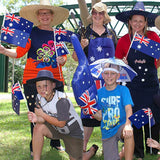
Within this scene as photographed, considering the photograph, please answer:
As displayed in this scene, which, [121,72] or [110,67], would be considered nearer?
[110,67]

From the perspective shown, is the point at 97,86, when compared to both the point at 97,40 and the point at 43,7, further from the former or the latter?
the point at 43,7

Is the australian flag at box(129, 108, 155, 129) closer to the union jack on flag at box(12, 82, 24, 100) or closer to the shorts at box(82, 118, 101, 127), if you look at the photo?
the shorts at box(82, 118, 101, 127)

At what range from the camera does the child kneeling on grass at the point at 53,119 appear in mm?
3404

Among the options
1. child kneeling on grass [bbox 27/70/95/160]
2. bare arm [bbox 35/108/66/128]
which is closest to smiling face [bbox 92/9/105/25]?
child kneeling on grass [bbox 27/70/95/160]

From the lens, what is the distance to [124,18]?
4.21 m

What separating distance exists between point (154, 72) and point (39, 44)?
1.57m

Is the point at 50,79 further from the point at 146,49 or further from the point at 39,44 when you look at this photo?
the point at 146,49

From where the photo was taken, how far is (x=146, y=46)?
12.8ft

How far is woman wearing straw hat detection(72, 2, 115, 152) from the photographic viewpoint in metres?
3.97

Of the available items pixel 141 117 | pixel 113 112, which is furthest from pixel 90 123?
pixel 141 117

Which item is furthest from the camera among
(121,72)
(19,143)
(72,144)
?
(19,143)

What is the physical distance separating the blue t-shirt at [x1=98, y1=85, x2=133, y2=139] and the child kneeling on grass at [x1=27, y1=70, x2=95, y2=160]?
317mm

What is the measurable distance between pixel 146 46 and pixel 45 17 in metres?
1.39

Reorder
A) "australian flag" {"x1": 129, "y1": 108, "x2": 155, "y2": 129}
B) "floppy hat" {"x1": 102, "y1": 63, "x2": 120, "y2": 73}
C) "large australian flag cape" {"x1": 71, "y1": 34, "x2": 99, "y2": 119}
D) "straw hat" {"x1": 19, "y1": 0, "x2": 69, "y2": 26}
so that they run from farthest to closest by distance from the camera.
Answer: "straw hat" {"x1": 19, "y1": 0, "x2": 69, "y2": 26} < "floppy hat" {"x1": 102, "y1": 63, "x2": 120, "y2": 73} < "australian flag" {"x1": 129, "y1": 108, "x2": 155, "y2": 129} < "large australian flag cape" {"x1": 71, "y1": 34, "x2": 99, "y2": 119}
